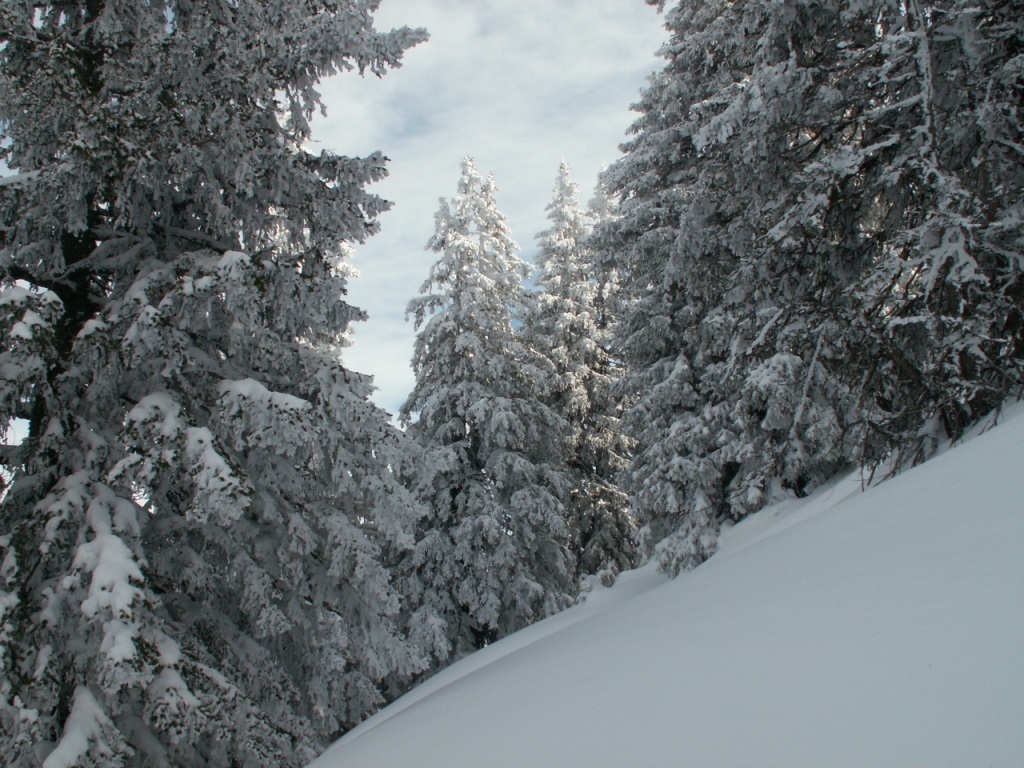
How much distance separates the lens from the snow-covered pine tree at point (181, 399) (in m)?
4.98

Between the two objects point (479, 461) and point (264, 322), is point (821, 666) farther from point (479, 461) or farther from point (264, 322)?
point (479, 461)

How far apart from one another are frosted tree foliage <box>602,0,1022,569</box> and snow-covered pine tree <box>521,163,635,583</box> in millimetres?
7035

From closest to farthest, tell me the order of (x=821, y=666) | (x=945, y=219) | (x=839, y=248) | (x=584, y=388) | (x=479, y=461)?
(x=821, y=666), (x=945, y=219), (x=839, y=248), (x=479, y=461), (x=584, y=388)

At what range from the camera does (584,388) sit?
1984 centimetres

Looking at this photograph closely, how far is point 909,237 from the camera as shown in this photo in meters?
5.88

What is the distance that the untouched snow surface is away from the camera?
181 centimetres

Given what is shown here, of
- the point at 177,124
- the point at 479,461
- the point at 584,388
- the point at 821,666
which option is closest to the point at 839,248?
the point at 821,666

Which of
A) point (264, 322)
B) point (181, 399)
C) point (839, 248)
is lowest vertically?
point (839, 248)

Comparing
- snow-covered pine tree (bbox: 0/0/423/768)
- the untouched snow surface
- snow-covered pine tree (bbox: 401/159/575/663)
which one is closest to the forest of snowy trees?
snow-covered pine tree (bbox: 0/0/423/768)

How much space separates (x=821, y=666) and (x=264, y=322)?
621 centimetres

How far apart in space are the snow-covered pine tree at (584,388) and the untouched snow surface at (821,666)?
564 inches

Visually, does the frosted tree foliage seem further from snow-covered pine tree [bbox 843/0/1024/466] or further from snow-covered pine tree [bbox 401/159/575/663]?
snow-covered pine tree [bbox 401/159/575/663]

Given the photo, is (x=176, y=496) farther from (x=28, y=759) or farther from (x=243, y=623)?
(x=28, y=759)

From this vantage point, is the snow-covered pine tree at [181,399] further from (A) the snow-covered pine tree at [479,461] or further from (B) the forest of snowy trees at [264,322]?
(A) the snow-covered pine tree at [479,461]
